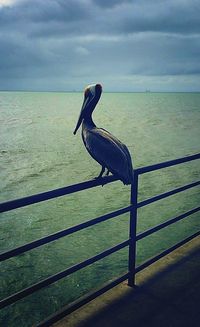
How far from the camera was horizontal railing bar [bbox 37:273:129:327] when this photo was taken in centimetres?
309

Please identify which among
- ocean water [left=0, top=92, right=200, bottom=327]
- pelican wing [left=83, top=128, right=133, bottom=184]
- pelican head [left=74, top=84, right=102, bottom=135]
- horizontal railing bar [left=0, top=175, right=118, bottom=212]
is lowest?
ocean water [left=0, top=92, right=200, bottom=327]

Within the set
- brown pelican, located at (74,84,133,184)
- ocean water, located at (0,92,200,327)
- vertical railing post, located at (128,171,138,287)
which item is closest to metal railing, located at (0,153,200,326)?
vertical railing post, located at (128,171,138,287)

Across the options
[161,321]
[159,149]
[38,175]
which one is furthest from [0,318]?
[159,149]

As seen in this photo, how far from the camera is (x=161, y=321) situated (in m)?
3.23

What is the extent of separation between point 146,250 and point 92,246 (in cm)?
151

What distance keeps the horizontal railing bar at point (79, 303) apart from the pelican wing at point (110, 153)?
3.49 ft

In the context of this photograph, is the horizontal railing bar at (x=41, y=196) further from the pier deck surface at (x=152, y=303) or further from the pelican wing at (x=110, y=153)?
the pier deck surface at (x=152, y=303)

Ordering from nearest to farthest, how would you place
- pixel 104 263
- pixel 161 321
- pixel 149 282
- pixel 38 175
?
pixel 161 321
pixel 149 282
pixel 104 263
pixel 38 175

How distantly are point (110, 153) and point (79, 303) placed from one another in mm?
1476

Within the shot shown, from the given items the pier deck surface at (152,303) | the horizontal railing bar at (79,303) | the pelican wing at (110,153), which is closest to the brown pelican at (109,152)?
the pelican wing at (110,153)

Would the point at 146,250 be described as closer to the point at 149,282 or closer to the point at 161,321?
the point at 149,282

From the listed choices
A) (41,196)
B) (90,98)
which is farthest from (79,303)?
(90,98)

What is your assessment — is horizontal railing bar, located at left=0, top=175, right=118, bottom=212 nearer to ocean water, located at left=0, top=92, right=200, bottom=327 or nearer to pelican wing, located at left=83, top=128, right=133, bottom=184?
pelican wing, located at left=83, top=128, right=133, bottom=184

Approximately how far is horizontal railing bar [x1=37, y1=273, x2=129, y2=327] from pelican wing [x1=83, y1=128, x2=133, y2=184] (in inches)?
41.9
